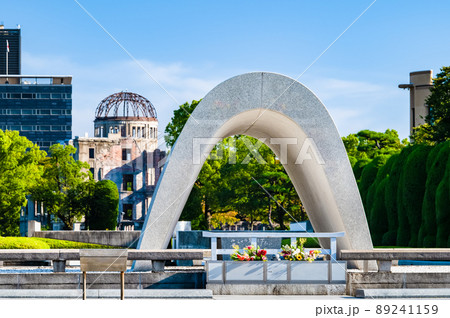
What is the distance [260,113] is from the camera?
1677 cm

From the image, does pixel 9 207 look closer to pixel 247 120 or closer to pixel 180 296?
pixel 247 120

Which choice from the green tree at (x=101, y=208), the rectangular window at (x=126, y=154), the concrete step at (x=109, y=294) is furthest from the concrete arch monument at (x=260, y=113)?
the rectangular window at (x=126, y=154)

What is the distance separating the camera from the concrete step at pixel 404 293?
41.8 feet

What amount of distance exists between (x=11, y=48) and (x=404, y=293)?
15916 cm

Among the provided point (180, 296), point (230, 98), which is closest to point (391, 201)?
point (230, 98)

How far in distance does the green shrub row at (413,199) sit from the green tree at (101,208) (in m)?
22.7

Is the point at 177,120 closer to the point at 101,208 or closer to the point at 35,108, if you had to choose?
the point at 101,208

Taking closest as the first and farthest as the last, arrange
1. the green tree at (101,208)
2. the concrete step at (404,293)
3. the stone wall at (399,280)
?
1. the concrete step at (404,293)
2. the stone wall at (399,280)
3. the green tree at (101,208)

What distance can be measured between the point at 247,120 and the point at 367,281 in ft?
18.2

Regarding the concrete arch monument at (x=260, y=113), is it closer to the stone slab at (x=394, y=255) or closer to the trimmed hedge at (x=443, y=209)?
the stone slab at (x=394, y=255)

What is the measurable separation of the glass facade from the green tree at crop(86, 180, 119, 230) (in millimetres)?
61235

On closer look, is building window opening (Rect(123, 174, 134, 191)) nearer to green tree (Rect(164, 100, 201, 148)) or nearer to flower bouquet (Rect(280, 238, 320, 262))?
green tree (Rect(164, 100, 201, 148))

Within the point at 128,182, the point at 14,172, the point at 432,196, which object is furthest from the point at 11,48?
the point at 432,196

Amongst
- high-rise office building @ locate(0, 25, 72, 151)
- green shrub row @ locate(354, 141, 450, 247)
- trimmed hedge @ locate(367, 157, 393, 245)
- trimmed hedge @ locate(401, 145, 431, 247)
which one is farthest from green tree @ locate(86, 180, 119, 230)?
high-rise office building @ locate(0, 25, 72, 151)
